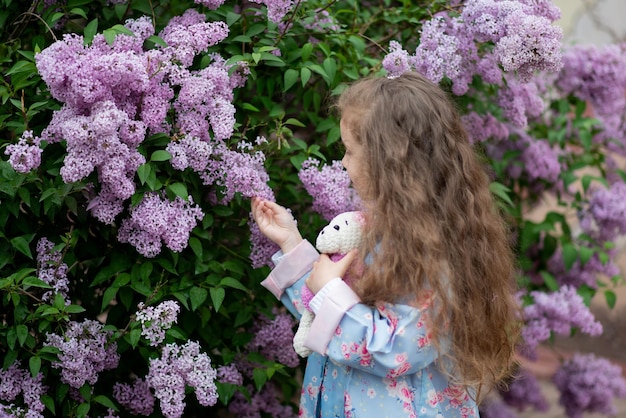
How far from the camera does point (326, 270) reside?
6.39 feet

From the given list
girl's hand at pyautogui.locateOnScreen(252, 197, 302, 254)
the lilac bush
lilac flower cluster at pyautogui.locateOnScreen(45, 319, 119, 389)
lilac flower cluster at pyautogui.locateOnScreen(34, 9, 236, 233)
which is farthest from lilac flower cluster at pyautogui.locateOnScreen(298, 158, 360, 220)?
lilac flower cluster at pyautogui.locateOnScreen(45, 319, 119, 389)

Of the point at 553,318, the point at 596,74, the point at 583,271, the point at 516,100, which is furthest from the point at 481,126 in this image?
the point at 583,271

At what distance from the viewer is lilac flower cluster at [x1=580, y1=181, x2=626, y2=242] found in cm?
345

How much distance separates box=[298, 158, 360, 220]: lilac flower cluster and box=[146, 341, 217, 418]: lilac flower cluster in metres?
0.52

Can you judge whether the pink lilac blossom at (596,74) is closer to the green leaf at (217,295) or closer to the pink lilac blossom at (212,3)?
the pink lilac blossom at (212,3)

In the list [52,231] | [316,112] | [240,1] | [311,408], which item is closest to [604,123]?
[316,112]

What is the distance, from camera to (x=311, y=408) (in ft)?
7.03

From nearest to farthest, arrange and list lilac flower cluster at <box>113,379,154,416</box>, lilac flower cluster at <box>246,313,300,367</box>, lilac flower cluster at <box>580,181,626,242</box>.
A: 1. lilac flower cluster at <box>113,379,154,416</box>
2. lilac flower cluster at <box>246,313,300,367</box>
3. lilac flower cluster at <box>580,181,626,242</box>

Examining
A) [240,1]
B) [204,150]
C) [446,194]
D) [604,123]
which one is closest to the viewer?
[446,194]

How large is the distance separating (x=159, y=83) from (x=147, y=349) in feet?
2.21

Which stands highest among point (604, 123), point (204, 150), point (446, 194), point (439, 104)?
point (439, 104)

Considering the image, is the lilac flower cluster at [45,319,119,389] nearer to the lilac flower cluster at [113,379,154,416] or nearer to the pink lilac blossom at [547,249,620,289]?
the lilac flower cluster at [113,379,154,416]

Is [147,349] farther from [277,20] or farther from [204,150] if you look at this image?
[277,20]

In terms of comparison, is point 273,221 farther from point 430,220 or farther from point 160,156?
point 430,220
